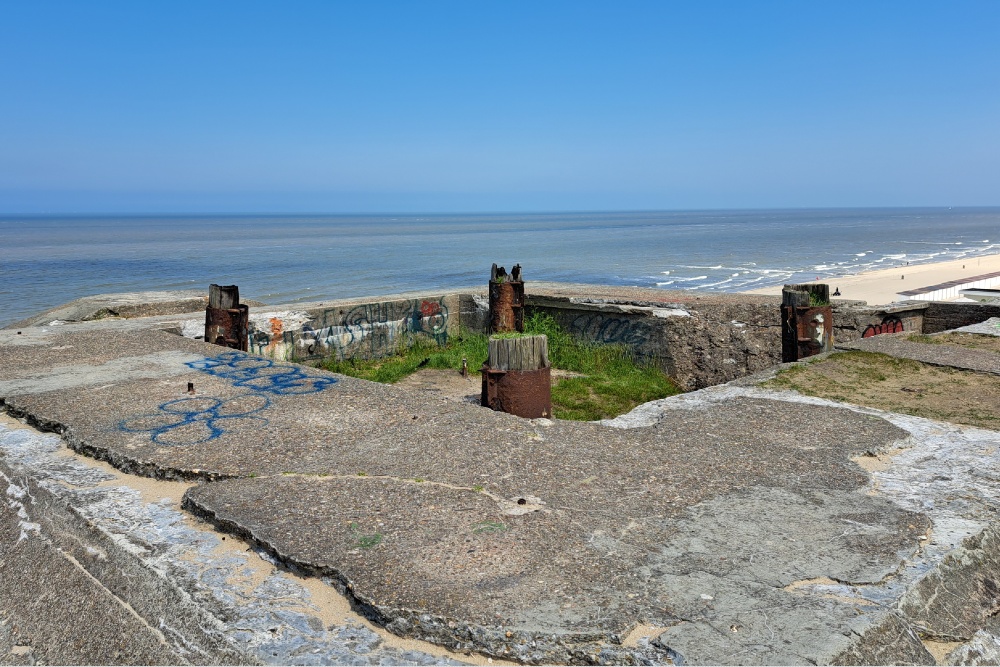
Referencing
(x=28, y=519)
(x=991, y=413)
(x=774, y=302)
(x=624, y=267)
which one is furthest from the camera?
(x=624, y=267)

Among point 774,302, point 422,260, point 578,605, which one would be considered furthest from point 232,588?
point 422,260

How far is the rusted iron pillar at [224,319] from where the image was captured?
28.9 feet

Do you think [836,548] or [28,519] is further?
[28,519]

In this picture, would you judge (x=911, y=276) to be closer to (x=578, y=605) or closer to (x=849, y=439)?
(x=849, y=439)

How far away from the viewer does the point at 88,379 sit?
6.63 metres

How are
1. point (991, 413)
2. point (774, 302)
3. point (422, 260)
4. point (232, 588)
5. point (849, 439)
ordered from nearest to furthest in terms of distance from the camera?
point (232, 588) < point (849, 439) < point (991, 413) < point (774, 302) < point (422, 260)

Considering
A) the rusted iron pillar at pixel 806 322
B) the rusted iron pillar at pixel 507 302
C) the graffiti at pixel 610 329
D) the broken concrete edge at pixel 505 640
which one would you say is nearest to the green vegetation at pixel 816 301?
the rusted iron pillar at pixel 806 322

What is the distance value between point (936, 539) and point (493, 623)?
7.11 ft

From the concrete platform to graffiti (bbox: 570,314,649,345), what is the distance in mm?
5083

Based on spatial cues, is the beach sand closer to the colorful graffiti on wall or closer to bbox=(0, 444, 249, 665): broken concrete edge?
the colorful graffiti on wall

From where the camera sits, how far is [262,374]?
6863mm

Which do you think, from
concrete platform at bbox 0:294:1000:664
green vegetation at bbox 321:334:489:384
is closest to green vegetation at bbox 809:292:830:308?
Answer: concrete platform at bbox 0:294:1000:664

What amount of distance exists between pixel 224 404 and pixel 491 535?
3061 millimetres

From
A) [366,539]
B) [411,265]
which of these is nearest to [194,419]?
[366,539]
